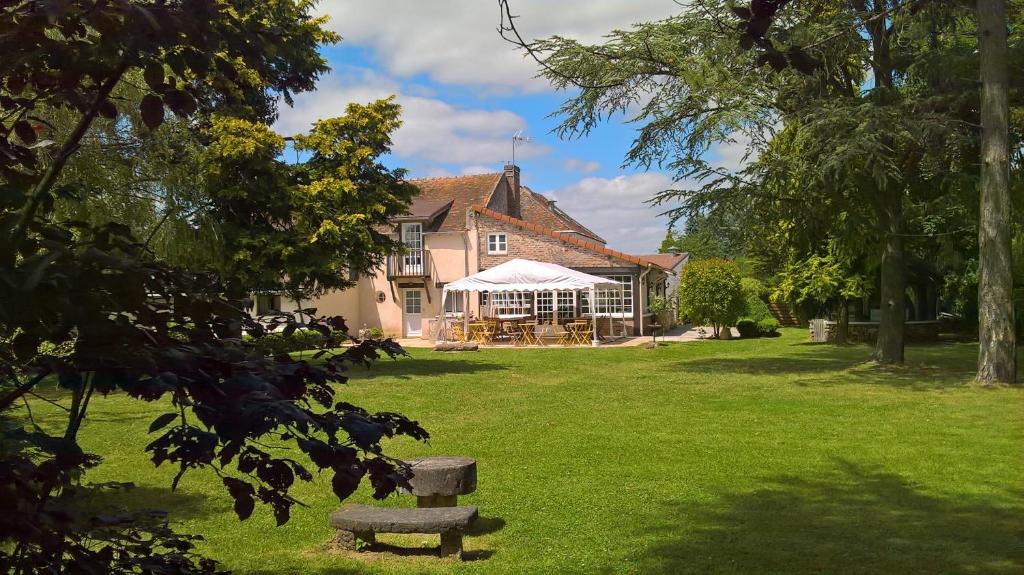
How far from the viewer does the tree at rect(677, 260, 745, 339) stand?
33219 millimetres

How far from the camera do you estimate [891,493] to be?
7.91 metres

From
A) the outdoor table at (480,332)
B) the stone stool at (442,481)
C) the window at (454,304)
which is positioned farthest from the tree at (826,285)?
the stone stool at (442,481)

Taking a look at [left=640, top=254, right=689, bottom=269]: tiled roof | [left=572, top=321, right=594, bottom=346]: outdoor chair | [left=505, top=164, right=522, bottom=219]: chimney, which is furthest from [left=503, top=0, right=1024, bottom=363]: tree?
[left=640, top=254, right=689, bottom=269]: tiled roof

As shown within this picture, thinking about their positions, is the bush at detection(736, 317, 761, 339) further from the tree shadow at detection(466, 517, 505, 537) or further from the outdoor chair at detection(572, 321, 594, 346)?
the tree shadow at detection(466, 517, 505, 537)

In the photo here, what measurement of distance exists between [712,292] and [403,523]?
28.7 meters

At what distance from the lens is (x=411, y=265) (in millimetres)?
37188

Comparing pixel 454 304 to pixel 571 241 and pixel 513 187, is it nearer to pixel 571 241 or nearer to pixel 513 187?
pixel 571 241

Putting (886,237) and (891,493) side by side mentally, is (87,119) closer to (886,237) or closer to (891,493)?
(891,493)

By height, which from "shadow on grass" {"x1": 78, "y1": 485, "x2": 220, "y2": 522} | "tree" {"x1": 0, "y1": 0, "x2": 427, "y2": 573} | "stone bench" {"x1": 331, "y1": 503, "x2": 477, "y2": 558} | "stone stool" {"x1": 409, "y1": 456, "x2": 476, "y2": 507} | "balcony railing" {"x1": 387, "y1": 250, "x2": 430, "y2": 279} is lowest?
"shadow on grass" {"x1": 78, "y1": 485, "x2": 220, "y2": 522}

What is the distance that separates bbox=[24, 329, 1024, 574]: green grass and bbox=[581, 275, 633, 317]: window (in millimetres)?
17518

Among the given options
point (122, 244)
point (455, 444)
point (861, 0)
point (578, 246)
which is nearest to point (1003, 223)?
point (861, 0)

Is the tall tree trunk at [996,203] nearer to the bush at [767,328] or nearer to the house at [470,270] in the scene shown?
the house at [470,270]

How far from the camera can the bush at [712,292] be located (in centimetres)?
3322

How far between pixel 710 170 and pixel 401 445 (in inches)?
462
